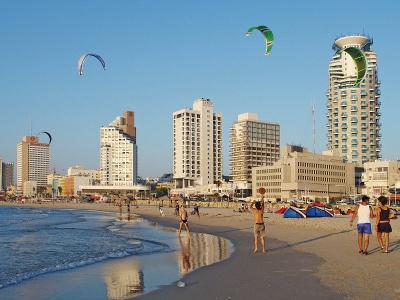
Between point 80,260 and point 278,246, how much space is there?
7118 millimetres

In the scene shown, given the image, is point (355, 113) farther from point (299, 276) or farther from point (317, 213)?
point (299, 276)

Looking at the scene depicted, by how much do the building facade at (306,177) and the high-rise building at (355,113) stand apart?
56.5 feet

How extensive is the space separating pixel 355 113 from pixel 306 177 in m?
40.7

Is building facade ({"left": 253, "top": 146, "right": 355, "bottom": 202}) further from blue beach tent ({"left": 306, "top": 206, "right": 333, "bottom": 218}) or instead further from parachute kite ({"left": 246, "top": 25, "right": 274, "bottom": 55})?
parachute kite ({"left": 246, "top": 25, "right": 274, "bottom": 55})

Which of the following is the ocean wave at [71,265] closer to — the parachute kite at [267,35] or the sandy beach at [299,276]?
the sandy beach at [299,276]

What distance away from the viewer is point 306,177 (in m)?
133

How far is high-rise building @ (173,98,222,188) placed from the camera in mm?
191875

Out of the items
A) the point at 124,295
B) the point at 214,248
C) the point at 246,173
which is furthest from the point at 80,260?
the point at 246,173

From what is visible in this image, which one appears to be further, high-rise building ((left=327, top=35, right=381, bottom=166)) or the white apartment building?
high-rise building ((left=327, top=35, right=381, bottom=166))

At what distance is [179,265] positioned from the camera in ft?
45.7

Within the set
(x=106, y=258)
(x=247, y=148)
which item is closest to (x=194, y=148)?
(x=247, y=148)

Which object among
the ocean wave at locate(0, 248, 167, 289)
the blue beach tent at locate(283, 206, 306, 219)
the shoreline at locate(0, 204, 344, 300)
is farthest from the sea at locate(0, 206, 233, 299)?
the blue beach tent at locate(283, 206, 306, 219)

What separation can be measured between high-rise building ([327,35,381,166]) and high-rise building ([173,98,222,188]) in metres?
49.5

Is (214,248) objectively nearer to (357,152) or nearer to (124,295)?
(124,295)
